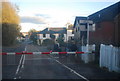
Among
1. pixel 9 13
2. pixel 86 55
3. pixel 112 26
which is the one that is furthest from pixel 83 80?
pixel 9 13

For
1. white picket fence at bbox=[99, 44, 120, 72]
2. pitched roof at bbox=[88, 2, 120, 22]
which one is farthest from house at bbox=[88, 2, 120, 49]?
white picket fence at bbox=[99, 44, 120, 72]

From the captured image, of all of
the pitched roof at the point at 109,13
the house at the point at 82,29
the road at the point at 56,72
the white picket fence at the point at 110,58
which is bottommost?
the road at the point at 56,72

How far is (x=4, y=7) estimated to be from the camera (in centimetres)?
2672

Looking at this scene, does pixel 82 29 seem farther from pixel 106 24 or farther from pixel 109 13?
pixel 109 13

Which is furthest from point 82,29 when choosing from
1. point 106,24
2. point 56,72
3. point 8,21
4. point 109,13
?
point 56,72

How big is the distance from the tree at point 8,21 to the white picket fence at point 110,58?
766 inches

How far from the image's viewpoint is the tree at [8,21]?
27.2 meters

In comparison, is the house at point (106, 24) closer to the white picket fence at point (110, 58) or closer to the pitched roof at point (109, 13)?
the pitched roof at point (109, 13)

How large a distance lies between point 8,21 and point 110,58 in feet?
71.6

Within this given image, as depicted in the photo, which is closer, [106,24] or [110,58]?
[110,58]

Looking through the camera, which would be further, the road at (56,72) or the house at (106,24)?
the house at (106,24)

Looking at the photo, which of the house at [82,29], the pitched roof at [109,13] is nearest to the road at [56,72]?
the house at [82,29]

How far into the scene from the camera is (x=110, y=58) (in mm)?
10492

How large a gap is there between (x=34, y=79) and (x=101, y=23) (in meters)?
19.0
